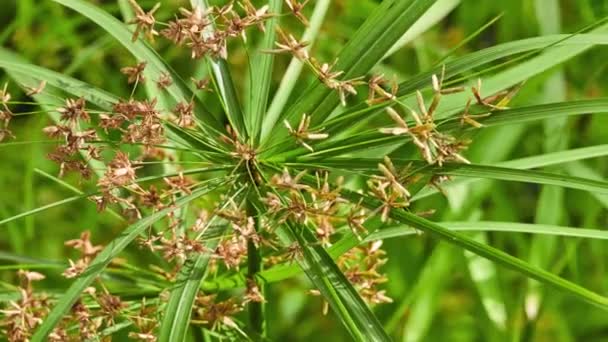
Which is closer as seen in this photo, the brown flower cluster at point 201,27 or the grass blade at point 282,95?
the brown flower cluster at point 201,27

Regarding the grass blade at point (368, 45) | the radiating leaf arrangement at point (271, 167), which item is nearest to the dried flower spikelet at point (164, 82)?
the radiating leaf arrangement at point (271, 167)

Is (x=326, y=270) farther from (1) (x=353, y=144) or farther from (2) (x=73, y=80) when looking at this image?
(2) (x=73, y=80)

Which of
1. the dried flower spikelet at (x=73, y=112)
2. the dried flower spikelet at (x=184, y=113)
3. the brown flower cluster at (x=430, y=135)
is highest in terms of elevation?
the dried flower spikelet at (x=73, y=112)

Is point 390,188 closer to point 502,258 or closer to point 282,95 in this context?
point 502,258

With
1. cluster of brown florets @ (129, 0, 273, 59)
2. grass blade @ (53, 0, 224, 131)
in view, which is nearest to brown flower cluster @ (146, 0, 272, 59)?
cluster of brown florets @ (129, 0, 273, 59)

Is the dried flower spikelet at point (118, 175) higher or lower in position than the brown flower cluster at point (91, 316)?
higher

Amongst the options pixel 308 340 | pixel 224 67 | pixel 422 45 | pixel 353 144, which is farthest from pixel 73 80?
pixel 308 340

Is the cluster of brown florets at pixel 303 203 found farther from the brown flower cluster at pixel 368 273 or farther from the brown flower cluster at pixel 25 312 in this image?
the brown flower cluster at pixel 25 312

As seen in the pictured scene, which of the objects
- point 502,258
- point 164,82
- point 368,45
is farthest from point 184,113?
point 502,258
